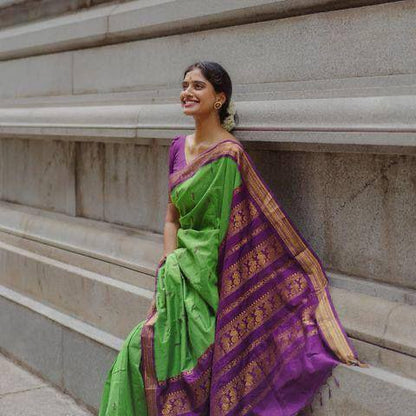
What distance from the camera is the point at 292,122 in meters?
3.82

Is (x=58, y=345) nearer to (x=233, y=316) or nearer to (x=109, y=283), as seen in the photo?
(x=109, y=283)

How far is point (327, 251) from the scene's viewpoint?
3.89 m

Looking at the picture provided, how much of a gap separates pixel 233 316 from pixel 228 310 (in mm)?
41

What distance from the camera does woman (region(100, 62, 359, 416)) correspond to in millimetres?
3693

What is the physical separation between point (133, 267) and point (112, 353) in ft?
1.99

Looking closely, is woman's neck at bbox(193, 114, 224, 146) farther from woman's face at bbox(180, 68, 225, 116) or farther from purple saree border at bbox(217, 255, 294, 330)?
purple saree border at bbox(217, 255, 294, 330)

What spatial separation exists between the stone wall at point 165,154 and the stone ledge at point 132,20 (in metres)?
0.01

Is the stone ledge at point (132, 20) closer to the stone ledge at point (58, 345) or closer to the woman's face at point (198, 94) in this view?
the woman's face at point (198, 94)

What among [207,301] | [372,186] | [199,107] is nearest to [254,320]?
[207,301]

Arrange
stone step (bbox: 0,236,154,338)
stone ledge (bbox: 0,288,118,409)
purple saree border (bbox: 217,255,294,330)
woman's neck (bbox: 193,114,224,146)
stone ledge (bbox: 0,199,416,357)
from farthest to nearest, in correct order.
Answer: stone ledge (bbox: 0,288,118,409), stone step (bbox: 0,236,154,338), woman's neck (bbox: 193,114,224,146), purple saree border (bbox: 217,255,294,330), stone ledge (bbox: 0,199,416,357)

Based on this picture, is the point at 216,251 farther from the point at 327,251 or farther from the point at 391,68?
the point at 391,68

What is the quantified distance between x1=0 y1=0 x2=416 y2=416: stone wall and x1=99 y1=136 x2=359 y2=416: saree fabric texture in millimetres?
208

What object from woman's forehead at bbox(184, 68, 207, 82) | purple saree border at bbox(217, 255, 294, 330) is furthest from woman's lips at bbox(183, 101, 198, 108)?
purple saree border at bbox(217, 255, 294, 330)

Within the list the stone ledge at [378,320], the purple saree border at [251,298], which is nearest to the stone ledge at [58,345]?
the purple saree border at [251,298]
